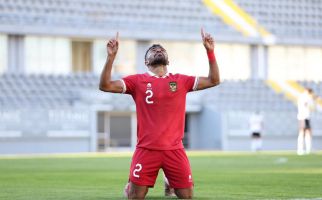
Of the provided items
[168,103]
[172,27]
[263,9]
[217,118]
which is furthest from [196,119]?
[168,103]

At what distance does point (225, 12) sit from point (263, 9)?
124 inches

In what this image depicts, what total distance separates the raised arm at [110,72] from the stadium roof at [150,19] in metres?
34.4

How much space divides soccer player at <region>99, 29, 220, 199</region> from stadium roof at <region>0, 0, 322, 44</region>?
3416 centimetres

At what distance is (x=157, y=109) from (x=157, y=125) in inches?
7.2

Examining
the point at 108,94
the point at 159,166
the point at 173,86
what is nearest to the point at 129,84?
the point at 173,86

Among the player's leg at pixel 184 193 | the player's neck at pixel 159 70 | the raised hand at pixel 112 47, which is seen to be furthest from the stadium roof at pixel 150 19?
the raised hand at pixel 112 47

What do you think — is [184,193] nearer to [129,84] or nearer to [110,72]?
[129,84]

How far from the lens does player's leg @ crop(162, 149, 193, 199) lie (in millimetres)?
9523

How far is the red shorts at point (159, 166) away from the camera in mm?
9484

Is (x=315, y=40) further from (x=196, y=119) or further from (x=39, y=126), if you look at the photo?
(x=39, y=126)

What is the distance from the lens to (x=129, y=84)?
31.2ft

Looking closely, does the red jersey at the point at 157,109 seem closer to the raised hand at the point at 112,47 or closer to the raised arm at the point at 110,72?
the raised arm at the point at 110,72

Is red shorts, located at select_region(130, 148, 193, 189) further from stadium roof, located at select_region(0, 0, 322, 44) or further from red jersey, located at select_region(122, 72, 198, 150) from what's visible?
stadium roof, located at select_region(0, 0, 322, 44)

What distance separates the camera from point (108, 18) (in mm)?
45500
